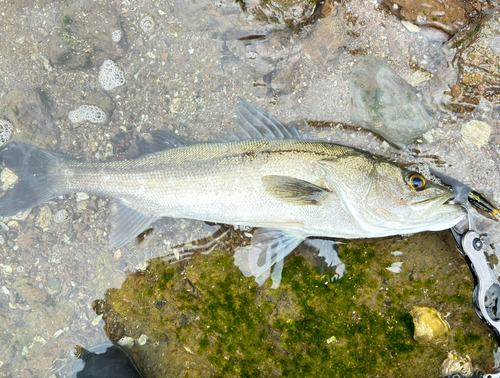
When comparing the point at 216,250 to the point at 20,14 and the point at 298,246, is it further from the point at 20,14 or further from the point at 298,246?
the point at 20,14

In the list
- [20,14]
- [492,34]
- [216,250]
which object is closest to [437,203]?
[492,34]

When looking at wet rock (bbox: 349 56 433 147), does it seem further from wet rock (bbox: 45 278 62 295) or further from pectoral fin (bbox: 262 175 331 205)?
wet rock (bbox: 45 278 62 295)

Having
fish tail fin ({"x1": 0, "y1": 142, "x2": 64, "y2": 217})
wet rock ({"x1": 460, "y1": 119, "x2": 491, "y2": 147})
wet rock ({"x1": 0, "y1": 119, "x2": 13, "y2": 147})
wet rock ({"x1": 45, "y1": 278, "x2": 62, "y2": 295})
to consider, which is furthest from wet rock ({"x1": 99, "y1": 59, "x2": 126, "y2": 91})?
wet rock ({"x1": 460, "y1": 119, "x2": 491, "y2": 147})

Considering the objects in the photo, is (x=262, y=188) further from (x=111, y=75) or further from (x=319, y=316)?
(x=111, y=75)

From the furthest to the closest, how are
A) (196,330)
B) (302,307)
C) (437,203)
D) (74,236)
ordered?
(74,236)
(196,330)
(302,307)
(437,203)

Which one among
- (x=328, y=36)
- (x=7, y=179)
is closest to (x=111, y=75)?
(x=7, y=179)

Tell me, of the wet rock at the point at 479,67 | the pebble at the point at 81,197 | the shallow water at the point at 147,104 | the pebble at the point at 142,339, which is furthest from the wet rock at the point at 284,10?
the pebble at the point at 142,339
